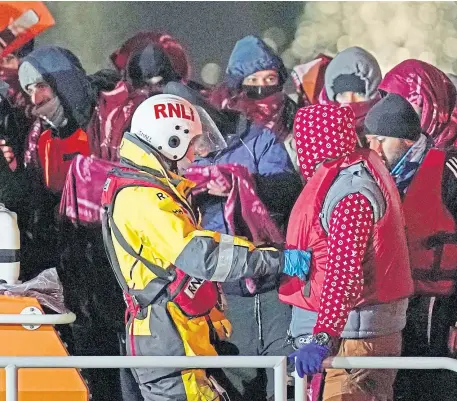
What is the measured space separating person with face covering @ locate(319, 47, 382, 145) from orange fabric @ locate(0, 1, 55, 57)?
0.82 metres

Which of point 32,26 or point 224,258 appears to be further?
point 32,26

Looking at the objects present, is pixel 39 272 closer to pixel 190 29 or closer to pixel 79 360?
pixel 79 360

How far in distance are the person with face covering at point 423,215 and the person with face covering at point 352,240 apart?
0.06 meters

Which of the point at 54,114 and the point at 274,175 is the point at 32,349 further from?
the point at 274,175

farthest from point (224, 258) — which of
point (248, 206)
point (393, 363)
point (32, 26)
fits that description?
point (32, 26)

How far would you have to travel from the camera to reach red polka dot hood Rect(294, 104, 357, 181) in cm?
191

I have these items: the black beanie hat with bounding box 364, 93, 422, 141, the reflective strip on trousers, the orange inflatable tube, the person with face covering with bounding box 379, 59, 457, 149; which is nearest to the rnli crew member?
the reflective strip on trousers

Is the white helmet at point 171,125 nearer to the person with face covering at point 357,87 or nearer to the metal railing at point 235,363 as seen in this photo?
the person with face covering at point 357,87

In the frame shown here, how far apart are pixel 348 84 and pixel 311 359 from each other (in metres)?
0.83

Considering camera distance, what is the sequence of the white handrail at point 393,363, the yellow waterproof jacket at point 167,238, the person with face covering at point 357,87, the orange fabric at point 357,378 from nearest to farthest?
the white handrail at point 393,363
the yellow waterproof jacket at point 167,238
the orange fabric at point 357,378
the person with face covering at point 357,87

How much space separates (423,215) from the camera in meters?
2.07

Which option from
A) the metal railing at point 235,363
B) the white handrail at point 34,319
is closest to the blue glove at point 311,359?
the metal railing at point 235,363

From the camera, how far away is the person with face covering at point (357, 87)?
2.05 m

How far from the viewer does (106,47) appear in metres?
2.04
